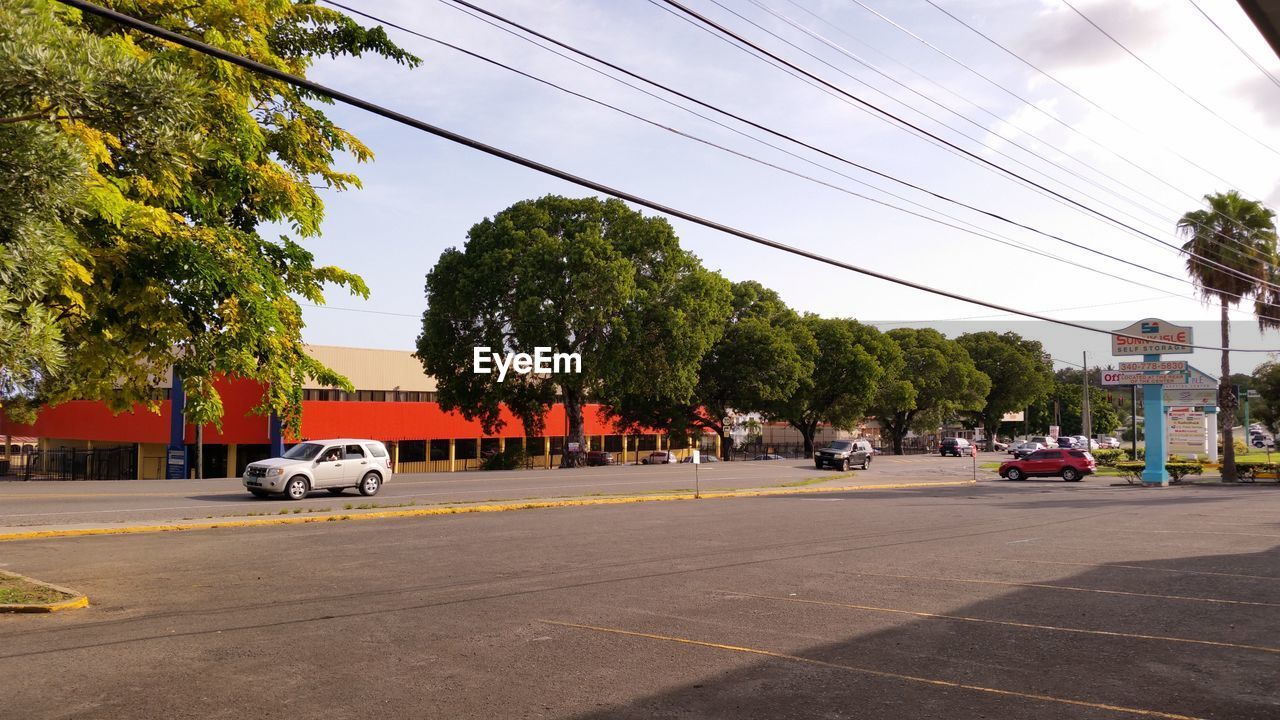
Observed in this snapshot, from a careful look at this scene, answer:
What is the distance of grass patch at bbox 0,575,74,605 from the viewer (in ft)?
33.7

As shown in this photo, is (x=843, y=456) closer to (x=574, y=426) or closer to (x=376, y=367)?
(x=574, y=426)

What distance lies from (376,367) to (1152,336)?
48918 mm

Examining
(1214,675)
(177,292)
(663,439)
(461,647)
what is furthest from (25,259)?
(663,439)

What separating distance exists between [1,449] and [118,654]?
8993 cm

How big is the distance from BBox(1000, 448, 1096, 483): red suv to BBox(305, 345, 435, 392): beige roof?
3791cm

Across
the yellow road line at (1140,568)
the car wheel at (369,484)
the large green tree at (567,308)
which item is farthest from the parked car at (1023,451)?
the car wheel at (369,484)

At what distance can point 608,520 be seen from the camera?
21062 millimetres

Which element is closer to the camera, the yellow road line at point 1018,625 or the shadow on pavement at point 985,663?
the shadow on pavement at point 985,663

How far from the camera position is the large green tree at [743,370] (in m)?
61.9

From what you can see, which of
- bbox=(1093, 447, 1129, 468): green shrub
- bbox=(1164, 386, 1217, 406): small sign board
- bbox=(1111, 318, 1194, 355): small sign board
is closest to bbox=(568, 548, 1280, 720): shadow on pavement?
bbox=(1111, 318, 1194, 355): small sign board

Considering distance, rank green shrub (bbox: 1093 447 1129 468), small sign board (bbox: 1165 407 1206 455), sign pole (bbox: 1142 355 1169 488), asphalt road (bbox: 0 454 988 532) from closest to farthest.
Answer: asphalt road (bbox: 0 454 988 532) < sign pole (bbox: 1142 355 1169 488) < small sign board (bbox: 1165 407 1206 455) < green shrub (bbox: 1093 447 1129 468)

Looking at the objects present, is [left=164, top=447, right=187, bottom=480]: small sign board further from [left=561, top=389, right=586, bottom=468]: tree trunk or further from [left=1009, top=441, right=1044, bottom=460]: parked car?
[left=1009, top=441, right=1044, bottom=460]: parked car

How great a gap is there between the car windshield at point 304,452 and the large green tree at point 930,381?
63.5 metres

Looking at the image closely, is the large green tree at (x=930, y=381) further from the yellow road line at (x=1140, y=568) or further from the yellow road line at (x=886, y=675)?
the yellow road line at (x=886, y=675)
